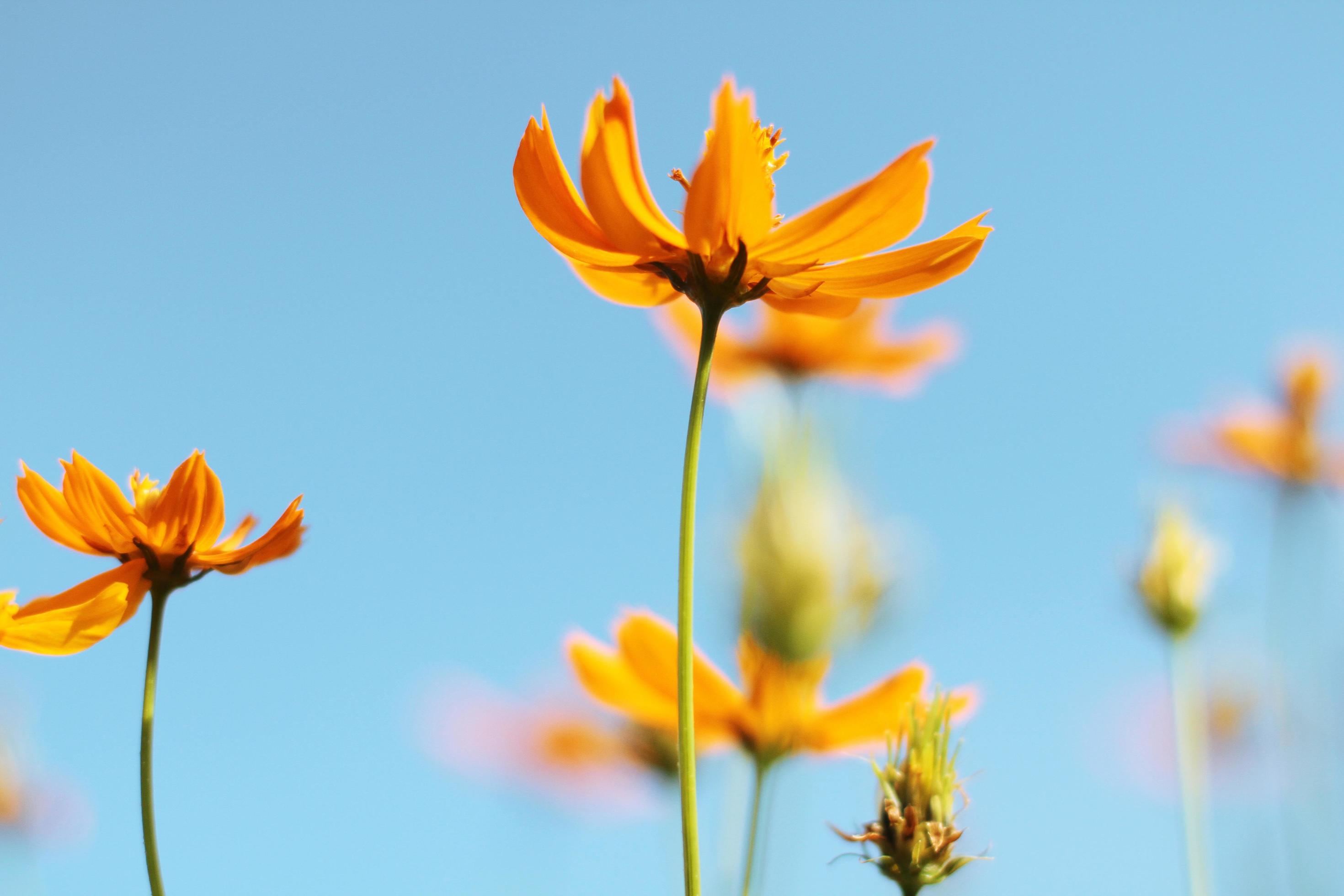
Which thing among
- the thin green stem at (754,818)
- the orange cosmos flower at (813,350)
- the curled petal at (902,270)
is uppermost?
the orange cosmos flower at (813,350)

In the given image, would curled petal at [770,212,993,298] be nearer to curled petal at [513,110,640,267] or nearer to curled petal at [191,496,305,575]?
curled petal at [513,110,640,267]

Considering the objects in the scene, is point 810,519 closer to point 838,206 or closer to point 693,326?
point 838,206

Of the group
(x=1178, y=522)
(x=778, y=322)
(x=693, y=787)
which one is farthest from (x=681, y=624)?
(x=1178, y=522)

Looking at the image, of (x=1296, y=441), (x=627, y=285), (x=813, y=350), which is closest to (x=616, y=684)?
(x=627, y=285)

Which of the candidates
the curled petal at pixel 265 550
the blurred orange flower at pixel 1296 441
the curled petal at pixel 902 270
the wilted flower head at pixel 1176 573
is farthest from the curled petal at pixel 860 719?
the blurred orange flower at pixel 1296 441

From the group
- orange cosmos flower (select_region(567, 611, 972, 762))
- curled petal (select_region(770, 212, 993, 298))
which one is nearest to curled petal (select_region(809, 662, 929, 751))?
orange cosmos flower (select_region(567, 611, 972, 762))

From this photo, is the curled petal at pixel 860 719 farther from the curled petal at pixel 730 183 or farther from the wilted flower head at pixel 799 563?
the curled petal at pixel 730 183
